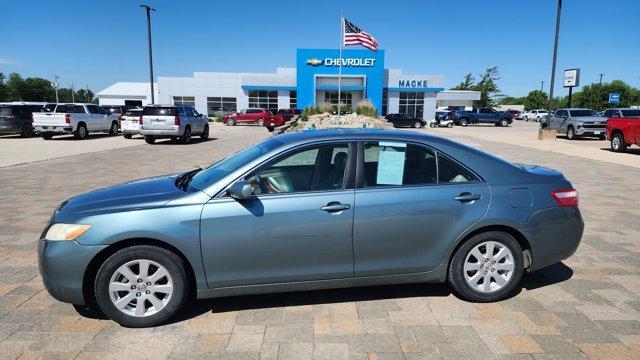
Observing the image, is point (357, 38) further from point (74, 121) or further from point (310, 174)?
point (310, 174)

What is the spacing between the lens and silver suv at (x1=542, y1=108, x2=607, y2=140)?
79.5ft

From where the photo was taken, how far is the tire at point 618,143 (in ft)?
57.4

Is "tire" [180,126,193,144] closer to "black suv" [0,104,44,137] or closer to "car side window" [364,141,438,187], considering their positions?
"black suv" [0,104,44,137]

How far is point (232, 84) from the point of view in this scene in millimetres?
57406

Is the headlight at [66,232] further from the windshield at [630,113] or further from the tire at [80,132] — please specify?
the windshield at [630,113]

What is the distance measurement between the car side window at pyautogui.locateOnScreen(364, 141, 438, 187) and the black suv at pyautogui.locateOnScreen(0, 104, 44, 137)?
24.5 meters

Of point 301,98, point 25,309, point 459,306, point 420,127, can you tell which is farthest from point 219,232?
point 301,98

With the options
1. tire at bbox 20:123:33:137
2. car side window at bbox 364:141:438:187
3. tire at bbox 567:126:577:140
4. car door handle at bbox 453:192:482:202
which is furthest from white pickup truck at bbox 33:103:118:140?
tire at bbox 567:126:577:140

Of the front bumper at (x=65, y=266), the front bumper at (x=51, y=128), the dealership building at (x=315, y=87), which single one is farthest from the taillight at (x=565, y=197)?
the dealership building at (x=315, y=87)

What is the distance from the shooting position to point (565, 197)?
3.99m

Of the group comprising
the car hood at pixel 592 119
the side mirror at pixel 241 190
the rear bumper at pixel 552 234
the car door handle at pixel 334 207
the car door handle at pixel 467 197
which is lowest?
the rear bumper at pixel 552 234

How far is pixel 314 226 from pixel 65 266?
6.26 feet

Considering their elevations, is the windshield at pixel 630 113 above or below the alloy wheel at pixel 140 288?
above

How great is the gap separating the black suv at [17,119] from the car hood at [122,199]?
23162 mm
